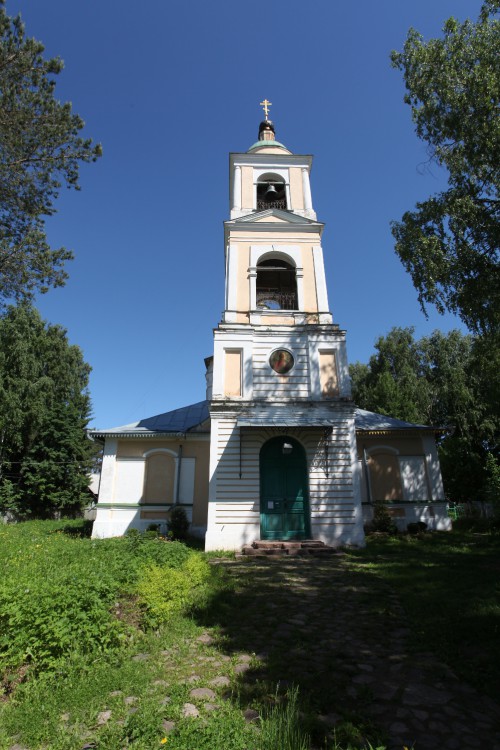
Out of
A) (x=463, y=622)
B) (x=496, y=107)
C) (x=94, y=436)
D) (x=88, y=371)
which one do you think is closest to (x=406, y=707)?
(x=463, y=622)

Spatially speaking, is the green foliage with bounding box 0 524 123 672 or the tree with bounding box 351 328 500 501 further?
the tree with bounding box 351 328 500 501

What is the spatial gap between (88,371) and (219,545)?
84.1 ft

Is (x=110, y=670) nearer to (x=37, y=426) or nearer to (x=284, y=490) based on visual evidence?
(x=284, y=490)

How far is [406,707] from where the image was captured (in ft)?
12.1

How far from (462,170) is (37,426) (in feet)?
94.5

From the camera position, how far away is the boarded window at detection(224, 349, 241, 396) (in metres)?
14.3

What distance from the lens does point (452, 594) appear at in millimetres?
7062

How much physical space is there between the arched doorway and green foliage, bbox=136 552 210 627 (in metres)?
6.05

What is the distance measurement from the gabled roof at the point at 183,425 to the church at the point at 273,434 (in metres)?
0.08

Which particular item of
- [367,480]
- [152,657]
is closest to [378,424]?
[367,480]

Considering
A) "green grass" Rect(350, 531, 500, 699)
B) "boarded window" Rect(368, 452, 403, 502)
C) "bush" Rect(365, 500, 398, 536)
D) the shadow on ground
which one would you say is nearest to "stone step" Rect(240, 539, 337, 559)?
"green grass" Rect(350, 531, 500, 699)

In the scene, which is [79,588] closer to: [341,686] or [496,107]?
[341,686]

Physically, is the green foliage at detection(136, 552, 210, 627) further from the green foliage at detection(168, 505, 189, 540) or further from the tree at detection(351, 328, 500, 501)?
the tree at detection(351, 328, 500, 501)

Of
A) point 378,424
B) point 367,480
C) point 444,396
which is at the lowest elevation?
point 367,480
